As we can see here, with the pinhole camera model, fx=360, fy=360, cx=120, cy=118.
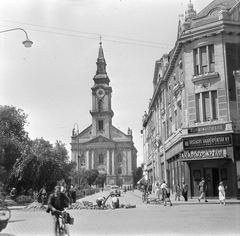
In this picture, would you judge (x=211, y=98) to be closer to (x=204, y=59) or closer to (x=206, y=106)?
(x=206, y=106)

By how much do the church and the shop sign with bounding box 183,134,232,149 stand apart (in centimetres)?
8623

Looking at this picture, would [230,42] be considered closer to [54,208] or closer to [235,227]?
[235,227]

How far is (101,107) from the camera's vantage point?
121062 millimetres

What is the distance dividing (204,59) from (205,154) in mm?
7378

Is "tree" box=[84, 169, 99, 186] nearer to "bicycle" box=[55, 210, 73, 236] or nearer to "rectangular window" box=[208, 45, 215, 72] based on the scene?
"rectangular window" box=[208, 45, 215, 72]

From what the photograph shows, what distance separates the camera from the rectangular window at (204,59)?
27.6 meters

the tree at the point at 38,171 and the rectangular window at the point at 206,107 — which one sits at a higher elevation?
the rectangular window at the point at 206,107

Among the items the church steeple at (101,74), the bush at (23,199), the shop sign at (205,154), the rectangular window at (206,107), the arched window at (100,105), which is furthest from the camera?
the church steeple at (101,74)

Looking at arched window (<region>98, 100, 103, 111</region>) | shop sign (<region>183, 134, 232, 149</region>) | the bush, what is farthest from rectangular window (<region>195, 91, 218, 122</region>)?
arched window (<region>98, 100, 103, 111</region>)

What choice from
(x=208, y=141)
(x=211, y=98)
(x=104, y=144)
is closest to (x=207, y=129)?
(x=208, y=141)

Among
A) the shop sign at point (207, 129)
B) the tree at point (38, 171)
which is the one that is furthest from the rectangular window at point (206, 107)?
the tree at point (38, 171)

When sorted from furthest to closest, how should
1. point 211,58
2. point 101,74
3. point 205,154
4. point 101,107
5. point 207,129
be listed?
point 101,74, point 101,107, point 211,58, point 207,129, point 205,154

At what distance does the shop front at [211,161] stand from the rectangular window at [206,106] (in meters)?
1.49

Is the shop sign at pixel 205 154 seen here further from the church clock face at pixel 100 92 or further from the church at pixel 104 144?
the church clock face at pixel 100 92
